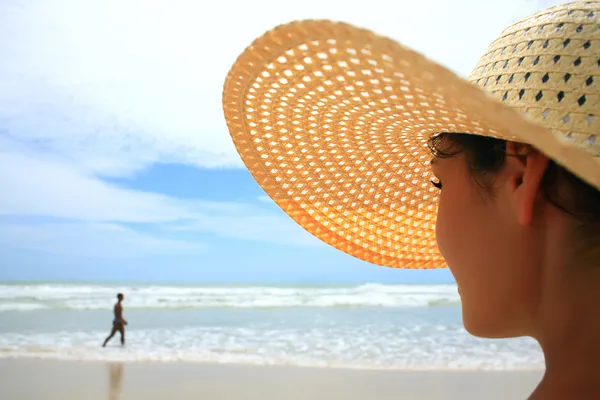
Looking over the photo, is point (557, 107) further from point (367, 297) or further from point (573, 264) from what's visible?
point (367, 297)

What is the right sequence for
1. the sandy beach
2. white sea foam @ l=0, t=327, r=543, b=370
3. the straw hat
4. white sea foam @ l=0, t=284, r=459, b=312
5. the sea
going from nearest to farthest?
1. the straw hat
2. the sandy beach
3. white sea foam @ l=0, t=327, r=543, b=370
4. the sea
5. white sea foam @ l=0, t=284, r=459, b=312

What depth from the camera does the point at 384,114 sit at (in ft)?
3.52

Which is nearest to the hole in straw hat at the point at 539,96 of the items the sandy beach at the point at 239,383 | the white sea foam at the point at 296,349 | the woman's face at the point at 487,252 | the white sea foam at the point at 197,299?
the woman's face at the point at 487,252

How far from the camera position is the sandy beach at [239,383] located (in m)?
5.70

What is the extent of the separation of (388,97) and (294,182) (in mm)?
661

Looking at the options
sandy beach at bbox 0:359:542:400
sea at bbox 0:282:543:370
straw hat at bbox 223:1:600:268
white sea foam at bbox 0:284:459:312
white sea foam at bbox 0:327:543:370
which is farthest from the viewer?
white sea foam at bbox 0:284:459:312

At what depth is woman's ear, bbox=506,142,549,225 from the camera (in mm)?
769

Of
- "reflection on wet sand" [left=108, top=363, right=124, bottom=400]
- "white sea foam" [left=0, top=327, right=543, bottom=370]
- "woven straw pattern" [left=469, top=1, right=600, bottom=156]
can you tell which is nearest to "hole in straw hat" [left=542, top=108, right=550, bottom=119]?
"woven straw pattern" [left=469, top=1, right=600, bottom=156]

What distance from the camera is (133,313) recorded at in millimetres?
13727

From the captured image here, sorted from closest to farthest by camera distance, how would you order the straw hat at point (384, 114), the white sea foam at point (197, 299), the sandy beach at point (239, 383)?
the straw hat at point (384, 114) < the sandy beach at point (239, 383) < the white sea foam at point (197, 299)

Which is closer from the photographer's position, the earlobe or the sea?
the earlobe

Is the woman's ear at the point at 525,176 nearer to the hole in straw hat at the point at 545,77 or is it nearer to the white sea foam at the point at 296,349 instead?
the hole in straw hat at the point at 545,77

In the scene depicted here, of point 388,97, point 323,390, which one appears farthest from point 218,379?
point 388,97

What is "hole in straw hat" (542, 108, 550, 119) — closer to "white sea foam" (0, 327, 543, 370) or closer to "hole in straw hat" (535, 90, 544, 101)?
"hole in straw hat" (535, 90, 544, 101)
